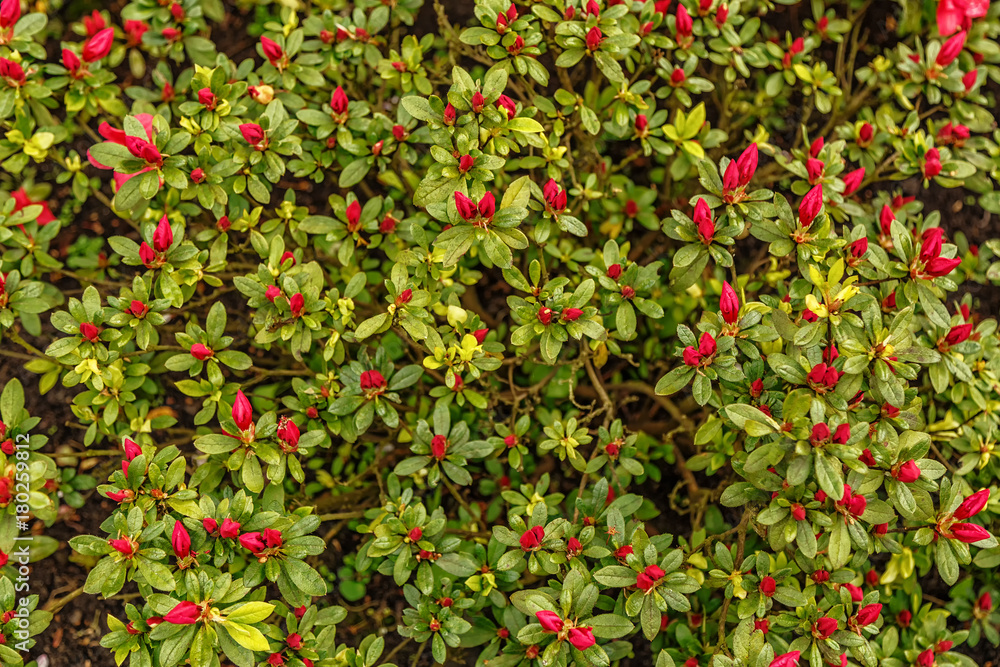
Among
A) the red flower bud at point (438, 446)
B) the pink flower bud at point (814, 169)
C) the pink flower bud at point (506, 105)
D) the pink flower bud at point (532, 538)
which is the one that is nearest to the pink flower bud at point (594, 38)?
the pink flower bud at point (506, 105)

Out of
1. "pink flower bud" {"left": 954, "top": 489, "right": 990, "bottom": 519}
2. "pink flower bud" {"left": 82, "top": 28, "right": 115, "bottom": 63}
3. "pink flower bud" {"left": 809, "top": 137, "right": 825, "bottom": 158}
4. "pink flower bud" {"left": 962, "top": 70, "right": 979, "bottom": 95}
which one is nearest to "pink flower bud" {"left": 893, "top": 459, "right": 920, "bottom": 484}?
"pink flower bud" {"left": 954, "top": 489, "right": 990, "bottom": 519}

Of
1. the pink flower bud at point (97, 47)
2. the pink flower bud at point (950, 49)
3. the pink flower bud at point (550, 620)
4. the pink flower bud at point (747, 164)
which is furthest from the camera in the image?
the pink flower bud at point (950, 49)

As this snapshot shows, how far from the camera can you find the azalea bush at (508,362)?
1.65 metres

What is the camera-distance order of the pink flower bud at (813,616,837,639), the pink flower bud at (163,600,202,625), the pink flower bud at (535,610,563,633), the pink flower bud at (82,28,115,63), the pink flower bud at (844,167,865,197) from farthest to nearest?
the pink flower bud at (82,28,115,63)
the pink flower bud at (844,167,865,197)
the pink flower bud at (813,616,837,639)
the pink flower bud at (535,610,563,633)
the pink flower bud at (163,600,202,625)

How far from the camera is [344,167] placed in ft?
6.99

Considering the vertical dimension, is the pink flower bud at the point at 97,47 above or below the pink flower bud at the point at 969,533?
above

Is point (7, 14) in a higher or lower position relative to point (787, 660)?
higher

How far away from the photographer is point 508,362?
221cm

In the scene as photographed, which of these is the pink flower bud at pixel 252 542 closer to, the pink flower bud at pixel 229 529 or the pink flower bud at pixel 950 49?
the pink flower bud at pixel 229 529

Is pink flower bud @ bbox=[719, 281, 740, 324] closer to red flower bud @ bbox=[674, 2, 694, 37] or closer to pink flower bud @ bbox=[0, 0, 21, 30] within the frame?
red flower bud @ bbox=[674, 2, 694, 37]

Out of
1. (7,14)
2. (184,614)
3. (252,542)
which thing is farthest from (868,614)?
(7,14)

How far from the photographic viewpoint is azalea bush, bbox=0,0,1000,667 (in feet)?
5.41

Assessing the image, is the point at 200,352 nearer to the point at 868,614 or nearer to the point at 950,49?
the point at 868,614

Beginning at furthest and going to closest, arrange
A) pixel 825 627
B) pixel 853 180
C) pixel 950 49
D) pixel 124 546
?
pixel 950 49 < pixel 853 180 < pixel 825 627 < pixel 124 546
